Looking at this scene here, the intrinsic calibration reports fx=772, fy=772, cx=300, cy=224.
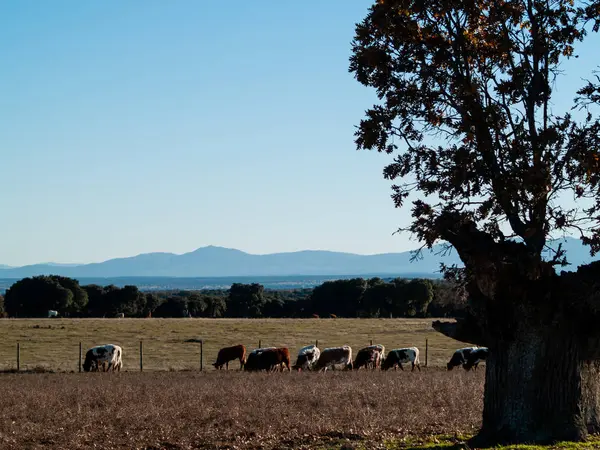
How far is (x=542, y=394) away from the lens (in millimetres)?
14570

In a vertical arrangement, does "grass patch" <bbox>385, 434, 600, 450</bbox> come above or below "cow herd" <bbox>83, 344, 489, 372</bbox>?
above

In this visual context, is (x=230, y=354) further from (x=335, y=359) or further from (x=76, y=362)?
(x=76, y=362)

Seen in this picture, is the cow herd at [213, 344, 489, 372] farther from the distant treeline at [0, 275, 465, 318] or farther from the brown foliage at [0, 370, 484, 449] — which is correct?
the distant treeline at [0, 275, 465, 318]

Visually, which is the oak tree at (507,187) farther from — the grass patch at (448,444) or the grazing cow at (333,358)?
the grazing cow at (333,358)

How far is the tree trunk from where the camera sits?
14477 millimetres

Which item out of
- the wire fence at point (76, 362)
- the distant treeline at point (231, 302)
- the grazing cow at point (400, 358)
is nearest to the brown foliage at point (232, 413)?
the wire fence at point (76, 362)

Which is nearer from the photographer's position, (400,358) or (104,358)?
(400,358)

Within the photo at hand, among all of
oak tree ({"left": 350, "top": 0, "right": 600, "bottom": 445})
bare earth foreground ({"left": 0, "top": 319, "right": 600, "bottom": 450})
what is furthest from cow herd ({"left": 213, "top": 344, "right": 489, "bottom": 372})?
oak tree ({"left": 350, "top": 0, "right": 600, "bottom": 445})

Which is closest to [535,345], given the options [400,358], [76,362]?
[400,358]

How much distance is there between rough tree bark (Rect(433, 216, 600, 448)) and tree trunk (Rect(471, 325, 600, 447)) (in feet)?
0.06

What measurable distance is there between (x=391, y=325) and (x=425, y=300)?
25.6 m

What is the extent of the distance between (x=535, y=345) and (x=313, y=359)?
25.2 metres

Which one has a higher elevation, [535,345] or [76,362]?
[535,345]

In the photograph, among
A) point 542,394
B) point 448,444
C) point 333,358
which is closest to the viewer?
point 448,444
